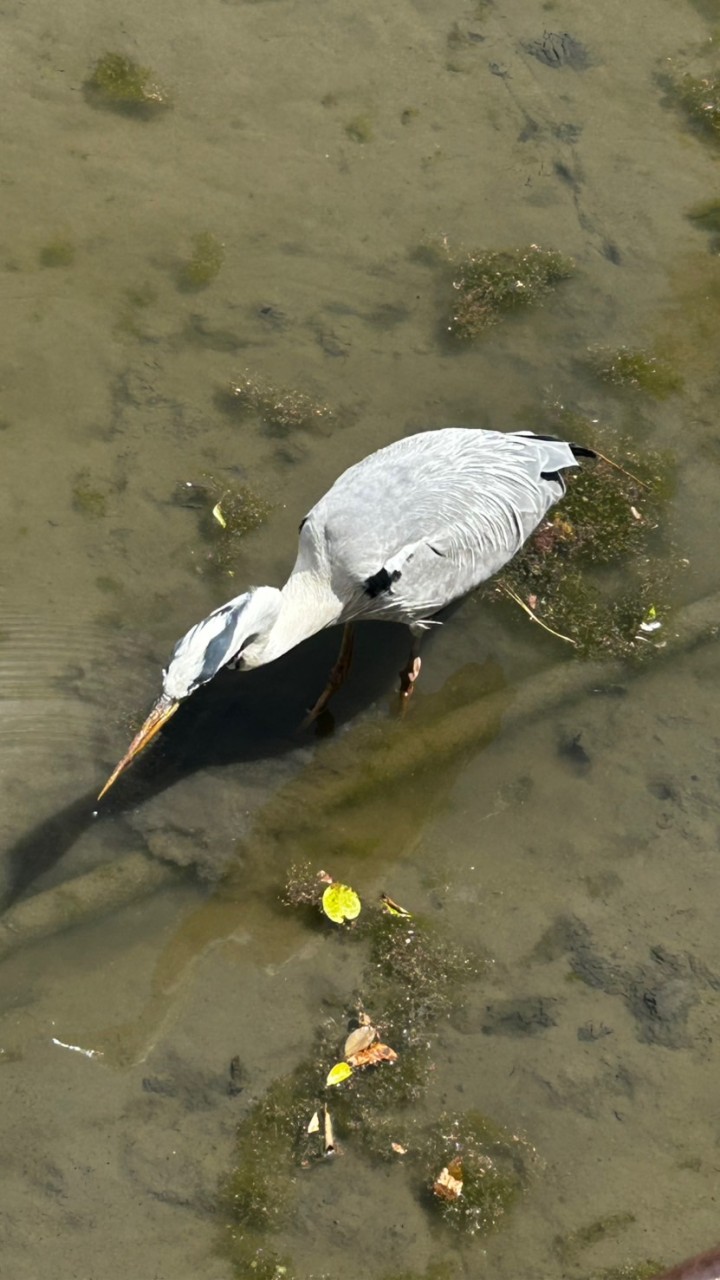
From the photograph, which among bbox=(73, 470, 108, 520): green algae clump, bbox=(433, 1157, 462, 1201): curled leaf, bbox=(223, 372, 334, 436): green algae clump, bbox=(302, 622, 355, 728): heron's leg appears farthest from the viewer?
bbox=(223, 372, 334, 436): green algae clump

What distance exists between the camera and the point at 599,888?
5.95 meters

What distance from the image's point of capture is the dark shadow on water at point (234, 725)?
5.83 meters

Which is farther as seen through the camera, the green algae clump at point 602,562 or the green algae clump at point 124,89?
the green algae clump at point 124,89

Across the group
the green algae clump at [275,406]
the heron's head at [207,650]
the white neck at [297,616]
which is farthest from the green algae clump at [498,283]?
the heron's head at [207,650]

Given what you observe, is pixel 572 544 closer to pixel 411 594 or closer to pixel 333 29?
pixel 411 594

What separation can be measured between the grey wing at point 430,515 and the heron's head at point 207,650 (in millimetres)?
551

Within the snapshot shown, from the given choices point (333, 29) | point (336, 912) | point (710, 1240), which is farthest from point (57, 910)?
point (333, 29)

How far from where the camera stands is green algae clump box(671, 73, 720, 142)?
870cm

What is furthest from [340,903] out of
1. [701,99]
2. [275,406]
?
[701,99]

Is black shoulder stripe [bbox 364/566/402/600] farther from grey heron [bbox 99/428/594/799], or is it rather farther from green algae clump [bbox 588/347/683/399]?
green algae clump [bbox 588/347/683/399]

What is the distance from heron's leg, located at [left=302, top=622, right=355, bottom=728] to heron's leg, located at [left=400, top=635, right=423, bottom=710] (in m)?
0.32

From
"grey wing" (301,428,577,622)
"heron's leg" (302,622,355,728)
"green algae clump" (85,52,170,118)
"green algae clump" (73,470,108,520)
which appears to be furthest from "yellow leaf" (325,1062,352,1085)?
"green algae clump" (85,52,170,118)

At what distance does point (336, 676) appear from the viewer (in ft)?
→ 20.9

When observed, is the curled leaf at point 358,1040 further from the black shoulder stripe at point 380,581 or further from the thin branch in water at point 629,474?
the thin branch in water at point 629,474
